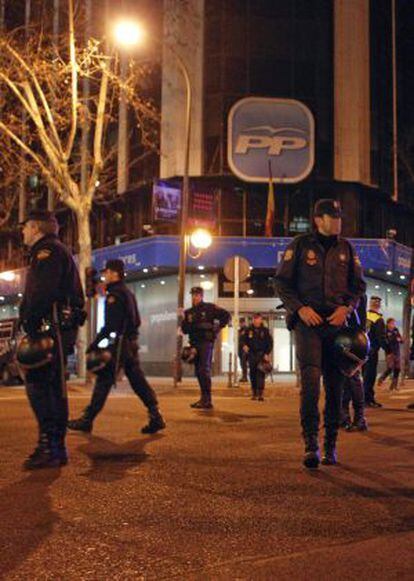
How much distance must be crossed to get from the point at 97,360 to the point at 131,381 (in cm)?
55

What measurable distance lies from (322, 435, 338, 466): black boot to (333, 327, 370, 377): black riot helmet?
49cm

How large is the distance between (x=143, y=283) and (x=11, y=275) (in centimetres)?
1226

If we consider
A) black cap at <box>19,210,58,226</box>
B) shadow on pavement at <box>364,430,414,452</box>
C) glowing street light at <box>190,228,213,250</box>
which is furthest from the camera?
glowing street light at <box>190,228,213,250</box>

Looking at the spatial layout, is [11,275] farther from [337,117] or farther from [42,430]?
[42,430]

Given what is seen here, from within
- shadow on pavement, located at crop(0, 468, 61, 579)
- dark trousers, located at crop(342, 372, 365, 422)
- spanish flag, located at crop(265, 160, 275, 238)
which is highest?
spanish flag, located at crop(265, 160, 275, 238)

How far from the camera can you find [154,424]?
8352 millimetres

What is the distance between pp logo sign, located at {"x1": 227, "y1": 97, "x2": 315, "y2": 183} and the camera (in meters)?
31.6

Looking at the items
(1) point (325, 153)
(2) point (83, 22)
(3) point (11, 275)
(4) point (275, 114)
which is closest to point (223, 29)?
(4) point (275, 114)

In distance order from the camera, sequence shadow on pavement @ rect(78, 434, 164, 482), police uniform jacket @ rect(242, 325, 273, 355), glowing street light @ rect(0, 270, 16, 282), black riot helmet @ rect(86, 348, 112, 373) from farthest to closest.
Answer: glowing street light @ rect(0, 270, 16, 282) < police uniform jacket @ rect(242, 325, 273, 355) < black riot helmet @ rect(86, 348, 112, 373) < shadow on pavement @ rect(78, 434, 164, 482)

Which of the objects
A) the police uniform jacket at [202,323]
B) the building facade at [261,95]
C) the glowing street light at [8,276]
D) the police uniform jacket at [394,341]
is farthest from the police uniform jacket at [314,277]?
the glowing street light at [8,276]

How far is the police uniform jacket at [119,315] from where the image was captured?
28.3 ft

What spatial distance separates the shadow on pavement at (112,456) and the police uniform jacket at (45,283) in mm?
→ 1116

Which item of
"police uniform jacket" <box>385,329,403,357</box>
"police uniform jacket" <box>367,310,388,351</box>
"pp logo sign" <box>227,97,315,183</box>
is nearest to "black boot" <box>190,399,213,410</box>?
"police uniform jacket" <box>367,310,388,351</box>

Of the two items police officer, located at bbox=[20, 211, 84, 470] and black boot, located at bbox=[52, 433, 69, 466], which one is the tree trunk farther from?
black boot, located at bbox=[52, 433, 69, 466]
